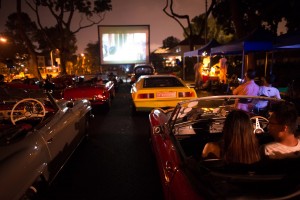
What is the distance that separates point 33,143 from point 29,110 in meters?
1.67

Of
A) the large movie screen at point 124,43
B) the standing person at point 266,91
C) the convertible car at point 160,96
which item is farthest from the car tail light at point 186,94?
the large movie screen at point 124,43

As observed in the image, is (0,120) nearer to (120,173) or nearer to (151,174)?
(120,173)

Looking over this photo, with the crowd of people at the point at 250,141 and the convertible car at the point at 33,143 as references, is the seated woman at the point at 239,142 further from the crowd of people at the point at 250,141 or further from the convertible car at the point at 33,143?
the convertible car at the point at 33,143

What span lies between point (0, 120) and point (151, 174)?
2.55 metres

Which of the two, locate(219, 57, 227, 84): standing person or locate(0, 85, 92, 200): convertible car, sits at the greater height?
locate(219, 57, 227, 84): standing person

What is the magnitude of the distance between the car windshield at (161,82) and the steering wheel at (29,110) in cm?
450

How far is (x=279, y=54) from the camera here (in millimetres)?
25172

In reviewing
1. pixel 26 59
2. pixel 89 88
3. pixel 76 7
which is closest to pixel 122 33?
pixel 76 7

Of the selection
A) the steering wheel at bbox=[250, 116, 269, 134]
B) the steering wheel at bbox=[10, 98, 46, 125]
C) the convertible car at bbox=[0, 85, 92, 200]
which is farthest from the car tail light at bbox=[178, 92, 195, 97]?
the steering wheel at bbox=[10, 98, 46, 125]

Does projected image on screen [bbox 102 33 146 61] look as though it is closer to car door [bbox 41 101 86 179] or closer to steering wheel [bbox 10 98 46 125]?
car door [bbox 41 101 86 179]

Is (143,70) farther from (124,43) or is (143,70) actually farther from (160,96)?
(160,96)

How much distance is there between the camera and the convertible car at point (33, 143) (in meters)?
2.48

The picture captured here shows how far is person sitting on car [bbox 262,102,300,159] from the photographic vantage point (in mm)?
2529

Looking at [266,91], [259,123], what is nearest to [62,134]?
[259,123]
